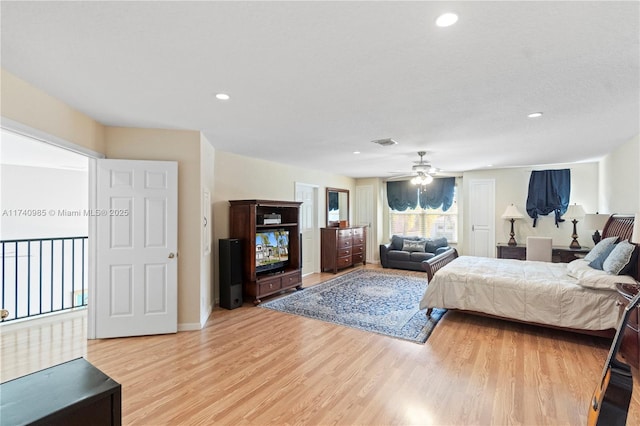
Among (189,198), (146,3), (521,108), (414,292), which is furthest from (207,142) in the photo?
(414,292)

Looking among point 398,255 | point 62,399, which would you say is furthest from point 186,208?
point 398,255

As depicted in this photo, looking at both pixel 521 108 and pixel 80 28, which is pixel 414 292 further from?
pixel 80 28

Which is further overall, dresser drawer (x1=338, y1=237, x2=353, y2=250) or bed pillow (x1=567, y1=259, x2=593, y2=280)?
dresser drawer (x1=338, y1=237, x2=353, y2=250)

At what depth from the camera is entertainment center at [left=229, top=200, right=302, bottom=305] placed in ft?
15.0

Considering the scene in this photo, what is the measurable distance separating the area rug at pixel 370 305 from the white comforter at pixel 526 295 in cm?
39

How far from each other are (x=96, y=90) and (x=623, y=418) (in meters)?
3.73

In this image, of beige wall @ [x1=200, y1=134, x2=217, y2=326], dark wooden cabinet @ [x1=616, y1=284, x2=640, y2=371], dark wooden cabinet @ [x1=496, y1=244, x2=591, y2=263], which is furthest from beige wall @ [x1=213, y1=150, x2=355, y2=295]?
dark wooden cabinet @ [x1=616, y1=284, x2=640, y2=371]

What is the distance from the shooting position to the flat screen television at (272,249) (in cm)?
483

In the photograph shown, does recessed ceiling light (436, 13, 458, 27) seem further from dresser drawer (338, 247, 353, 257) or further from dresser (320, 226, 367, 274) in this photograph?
dresser drawer (338, 247, 353, 257)

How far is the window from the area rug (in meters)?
1.84

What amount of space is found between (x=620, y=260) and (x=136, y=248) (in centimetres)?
530

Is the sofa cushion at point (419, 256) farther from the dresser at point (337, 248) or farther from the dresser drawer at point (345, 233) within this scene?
the dresser drawer at point (345, 233)

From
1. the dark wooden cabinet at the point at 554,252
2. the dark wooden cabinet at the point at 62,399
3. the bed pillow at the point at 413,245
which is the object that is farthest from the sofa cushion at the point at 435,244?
the dark wooden cabinet at the point at 62,399

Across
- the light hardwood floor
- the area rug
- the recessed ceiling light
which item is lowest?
the light hardwood floor
